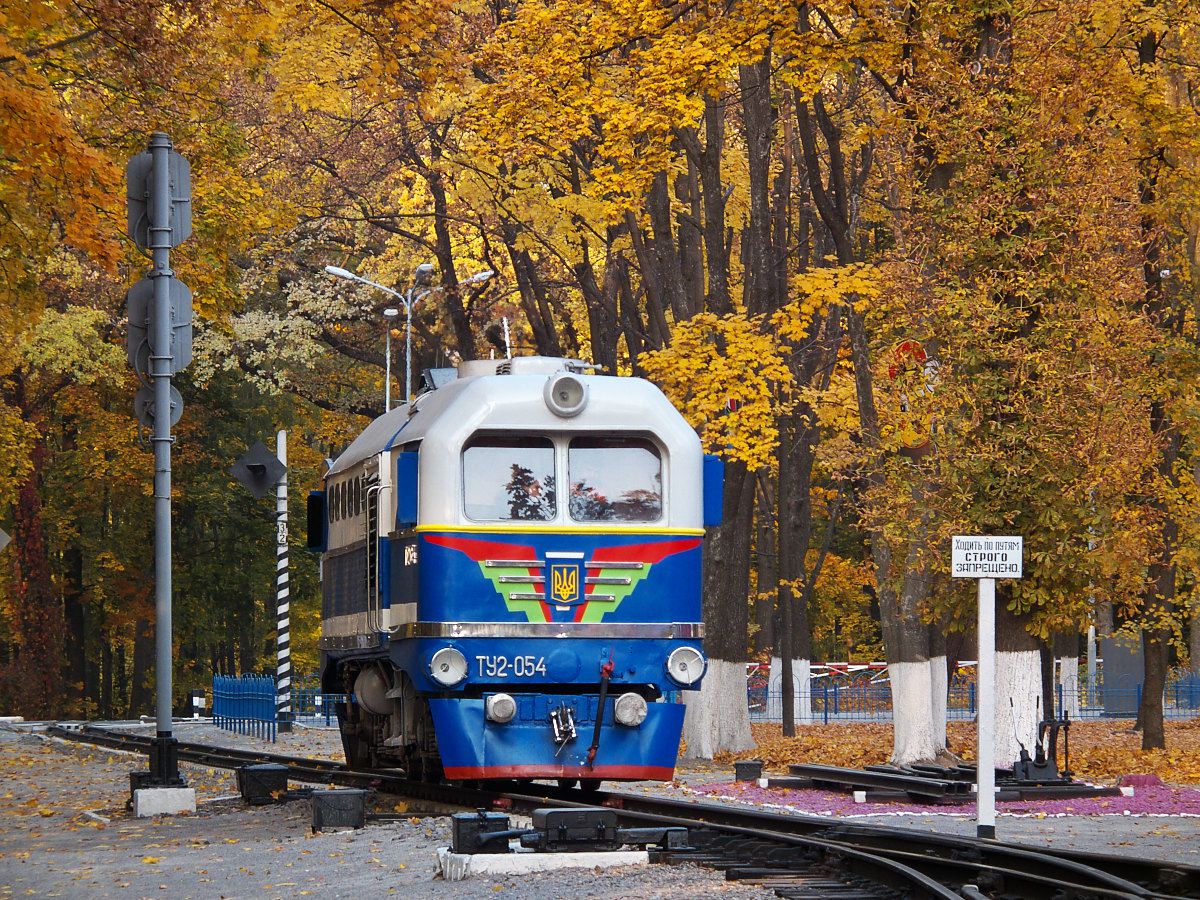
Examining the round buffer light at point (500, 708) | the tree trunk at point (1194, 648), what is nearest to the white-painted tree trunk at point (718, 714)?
the round buffer light at point (500, 708)

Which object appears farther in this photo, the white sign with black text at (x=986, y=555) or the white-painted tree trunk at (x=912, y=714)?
the white-painted tree trunk at (x=912, y=714)

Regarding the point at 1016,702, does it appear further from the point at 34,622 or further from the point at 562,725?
the point at 34,622

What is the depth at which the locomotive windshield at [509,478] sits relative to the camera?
16.5 m

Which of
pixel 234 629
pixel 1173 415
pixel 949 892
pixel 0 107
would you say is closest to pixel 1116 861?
pixel 949 892

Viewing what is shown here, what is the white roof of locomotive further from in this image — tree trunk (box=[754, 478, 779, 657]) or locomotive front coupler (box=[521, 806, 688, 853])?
tree trunk (box=[754, 478, 779, 657])

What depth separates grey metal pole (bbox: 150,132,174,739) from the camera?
18.5 meters

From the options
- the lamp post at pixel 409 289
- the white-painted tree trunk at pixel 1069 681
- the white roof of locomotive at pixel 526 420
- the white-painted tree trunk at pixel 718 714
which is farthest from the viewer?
the white-painted tree trunk at pixel 1069 681

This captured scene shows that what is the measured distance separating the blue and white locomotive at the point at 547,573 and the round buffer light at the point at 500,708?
1cm

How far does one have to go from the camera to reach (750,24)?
73.7 ft

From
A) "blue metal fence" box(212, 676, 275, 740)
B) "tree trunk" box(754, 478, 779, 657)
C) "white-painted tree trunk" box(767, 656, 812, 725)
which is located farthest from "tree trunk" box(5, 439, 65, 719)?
"tree trunk" box(754, 478, 779, 657)

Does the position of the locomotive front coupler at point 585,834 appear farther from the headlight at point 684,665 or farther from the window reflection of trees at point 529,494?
the window reflection of trees at point 529,494

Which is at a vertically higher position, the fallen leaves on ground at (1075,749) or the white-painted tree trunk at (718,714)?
the white-painted tree trunk at (718,714)

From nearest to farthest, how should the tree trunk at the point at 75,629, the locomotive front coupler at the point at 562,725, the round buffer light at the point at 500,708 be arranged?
the round buffer light at the point at 500,708
the locomotive front coupler at the point at 562,725
the tree trunk at the point at 75,629

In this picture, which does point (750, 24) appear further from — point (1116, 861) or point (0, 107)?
point (1116, 861)
